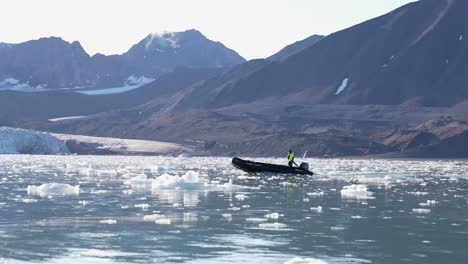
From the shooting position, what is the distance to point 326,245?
19859 mm

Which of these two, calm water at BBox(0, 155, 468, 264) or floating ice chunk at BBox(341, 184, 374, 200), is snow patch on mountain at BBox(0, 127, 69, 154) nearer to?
calm water at BBox(0, 155, 468, 264)

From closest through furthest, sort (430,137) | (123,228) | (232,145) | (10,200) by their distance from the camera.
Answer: (123,228)
(10,200)
(430,137)
(232,145)

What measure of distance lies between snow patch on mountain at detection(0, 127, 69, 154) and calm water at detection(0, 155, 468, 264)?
308 feet

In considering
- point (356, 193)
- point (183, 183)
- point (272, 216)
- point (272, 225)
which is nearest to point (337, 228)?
point (272, 225)

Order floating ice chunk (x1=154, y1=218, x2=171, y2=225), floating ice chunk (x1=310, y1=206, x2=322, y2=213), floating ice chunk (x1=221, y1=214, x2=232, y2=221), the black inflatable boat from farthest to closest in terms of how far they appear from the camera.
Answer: the black inflatable boat
floating ice chunk (x1=310, y1=206, x2=322, y2=213)
floating ice chunk (x1=221, y1=214, x2=232, y2=221)
floating ice chunk (x1=154, y1=218, x2=171, y2=225)

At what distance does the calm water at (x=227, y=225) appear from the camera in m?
18.3

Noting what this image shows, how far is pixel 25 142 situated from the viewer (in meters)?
132

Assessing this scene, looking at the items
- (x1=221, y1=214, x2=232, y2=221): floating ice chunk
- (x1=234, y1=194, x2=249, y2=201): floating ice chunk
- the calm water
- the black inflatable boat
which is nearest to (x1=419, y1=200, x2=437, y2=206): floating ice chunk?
the calm water

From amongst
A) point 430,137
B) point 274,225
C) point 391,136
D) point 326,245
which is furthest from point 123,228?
point 391,136

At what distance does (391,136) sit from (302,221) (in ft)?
459

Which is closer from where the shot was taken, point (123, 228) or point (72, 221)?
point (123, 228)

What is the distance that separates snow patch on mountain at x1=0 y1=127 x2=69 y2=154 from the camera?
129750mm

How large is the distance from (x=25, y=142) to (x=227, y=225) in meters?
114

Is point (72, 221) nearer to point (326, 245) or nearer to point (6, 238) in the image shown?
point (6, 238)
